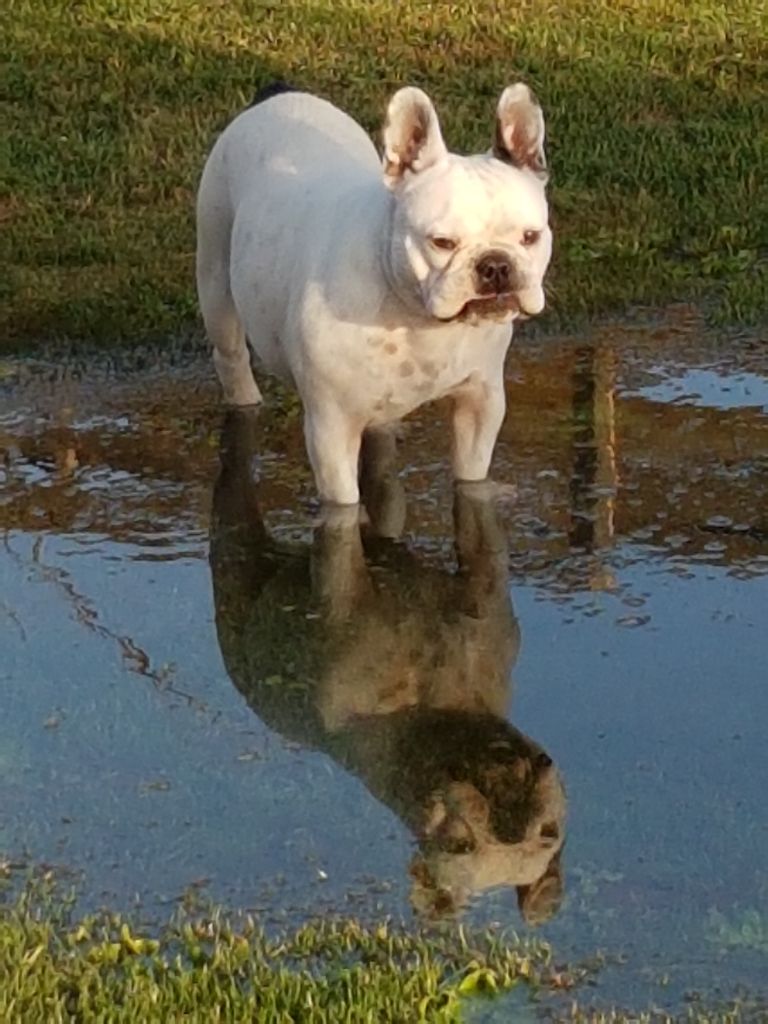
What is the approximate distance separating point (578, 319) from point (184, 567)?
2779 millimetres

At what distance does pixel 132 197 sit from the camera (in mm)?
10320

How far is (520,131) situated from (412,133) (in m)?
0.29

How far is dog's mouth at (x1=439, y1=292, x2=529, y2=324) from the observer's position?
5.54 m

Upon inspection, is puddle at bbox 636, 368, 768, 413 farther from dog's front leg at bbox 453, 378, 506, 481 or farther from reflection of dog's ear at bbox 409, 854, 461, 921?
reflection of dog's ear at bbox 409, 854, 461, 921

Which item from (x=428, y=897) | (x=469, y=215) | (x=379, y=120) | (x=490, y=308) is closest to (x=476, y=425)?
(x=490, y=308)

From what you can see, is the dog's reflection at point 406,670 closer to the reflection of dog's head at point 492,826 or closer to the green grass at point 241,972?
the reflection of dog's head at point 492,826

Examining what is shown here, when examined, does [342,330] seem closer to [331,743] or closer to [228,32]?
[331,743]

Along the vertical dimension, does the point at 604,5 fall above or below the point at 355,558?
above

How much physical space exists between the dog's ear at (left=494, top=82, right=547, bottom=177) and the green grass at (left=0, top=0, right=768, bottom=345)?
263 centimetres

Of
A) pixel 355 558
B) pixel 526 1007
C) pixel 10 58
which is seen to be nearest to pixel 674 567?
pixel 355 558

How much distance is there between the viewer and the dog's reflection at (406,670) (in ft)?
14.6

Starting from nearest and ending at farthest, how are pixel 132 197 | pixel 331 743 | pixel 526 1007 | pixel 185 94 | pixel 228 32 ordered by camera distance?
pixel 526 1007 < pixel 331 743 < pixel 132 197 < pixel 185 94 < pixel 228 32

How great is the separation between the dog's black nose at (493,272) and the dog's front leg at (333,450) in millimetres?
725

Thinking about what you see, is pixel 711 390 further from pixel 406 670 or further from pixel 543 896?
pixel 543 896
